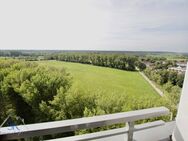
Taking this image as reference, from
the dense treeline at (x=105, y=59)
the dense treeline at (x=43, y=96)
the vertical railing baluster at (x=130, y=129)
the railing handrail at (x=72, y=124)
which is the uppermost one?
the dense treeline at (x=105, y=59)

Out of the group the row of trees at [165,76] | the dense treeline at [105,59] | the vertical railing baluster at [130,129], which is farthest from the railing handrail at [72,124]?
the dense treeline at [105,59]

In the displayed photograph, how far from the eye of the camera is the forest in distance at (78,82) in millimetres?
1736

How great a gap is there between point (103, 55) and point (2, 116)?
0.97 meters

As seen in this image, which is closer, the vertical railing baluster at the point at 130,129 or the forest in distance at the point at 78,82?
the forest in distance at the point at 78,82

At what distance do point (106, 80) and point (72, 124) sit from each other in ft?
1.80

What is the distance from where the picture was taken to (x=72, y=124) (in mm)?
1692

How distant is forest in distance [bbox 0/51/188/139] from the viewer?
174cm

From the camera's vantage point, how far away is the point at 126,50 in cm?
216

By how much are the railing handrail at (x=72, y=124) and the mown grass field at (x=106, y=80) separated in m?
0.21

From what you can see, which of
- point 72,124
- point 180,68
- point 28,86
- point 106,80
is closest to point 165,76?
point 180,68

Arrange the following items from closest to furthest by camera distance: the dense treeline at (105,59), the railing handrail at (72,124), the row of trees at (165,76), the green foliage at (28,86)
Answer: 1. the railing handrail at (72,124)
2. the green foliage at (28,86)
3. the dense treeline at (105,59)
4. the row of trees at (165,76)

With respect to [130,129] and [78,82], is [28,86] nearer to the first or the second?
[78,82]

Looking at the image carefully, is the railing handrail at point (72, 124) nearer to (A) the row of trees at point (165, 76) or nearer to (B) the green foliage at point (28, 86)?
(B) the green foliage at point (28, 86)

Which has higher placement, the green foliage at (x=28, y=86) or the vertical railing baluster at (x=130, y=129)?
the green foliage at (x=28, y=86)
